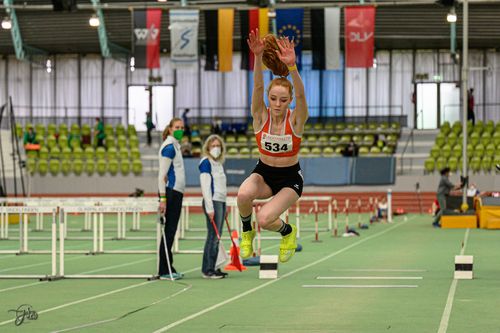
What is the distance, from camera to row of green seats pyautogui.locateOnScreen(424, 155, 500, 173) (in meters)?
45.3

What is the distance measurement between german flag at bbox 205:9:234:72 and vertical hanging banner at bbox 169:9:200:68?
100 centimetres

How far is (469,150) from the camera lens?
151 feet

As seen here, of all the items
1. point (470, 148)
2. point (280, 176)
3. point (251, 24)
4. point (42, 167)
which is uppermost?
point (251, 24)

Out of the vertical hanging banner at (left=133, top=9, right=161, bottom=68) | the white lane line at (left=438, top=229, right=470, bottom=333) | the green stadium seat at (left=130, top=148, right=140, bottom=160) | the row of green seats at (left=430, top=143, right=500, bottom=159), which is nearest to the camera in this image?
the white lane line at (left=438, top=229, right=470, bottom=333)

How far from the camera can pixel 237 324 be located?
10.3 meters

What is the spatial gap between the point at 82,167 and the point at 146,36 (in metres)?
13.0

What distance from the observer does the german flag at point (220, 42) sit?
3756 cm

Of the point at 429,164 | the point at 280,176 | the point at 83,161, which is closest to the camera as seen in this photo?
the point at 280,176

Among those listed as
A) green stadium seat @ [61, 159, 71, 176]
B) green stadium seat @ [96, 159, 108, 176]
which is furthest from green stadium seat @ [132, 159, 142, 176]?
green stadium seat @ [61, 159, 71, 176]

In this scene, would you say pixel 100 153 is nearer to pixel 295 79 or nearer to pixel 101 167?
pixel 101 167

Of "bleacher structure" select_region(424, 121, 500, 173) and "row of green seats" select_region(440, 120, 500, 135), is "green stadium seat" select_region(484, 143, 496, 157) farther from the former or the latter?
"row of green seats" select_region(440, 120, 500, 135)

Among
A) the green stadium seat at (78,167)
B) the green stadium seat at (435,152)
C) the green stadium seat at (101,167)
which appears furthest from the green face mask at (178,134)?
the green stadium seat at (78,167)

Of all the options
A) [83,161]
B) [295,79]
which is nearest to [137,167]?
[83,161]

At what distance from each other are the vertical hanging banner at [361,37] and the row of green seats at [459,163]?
11.5 meters
